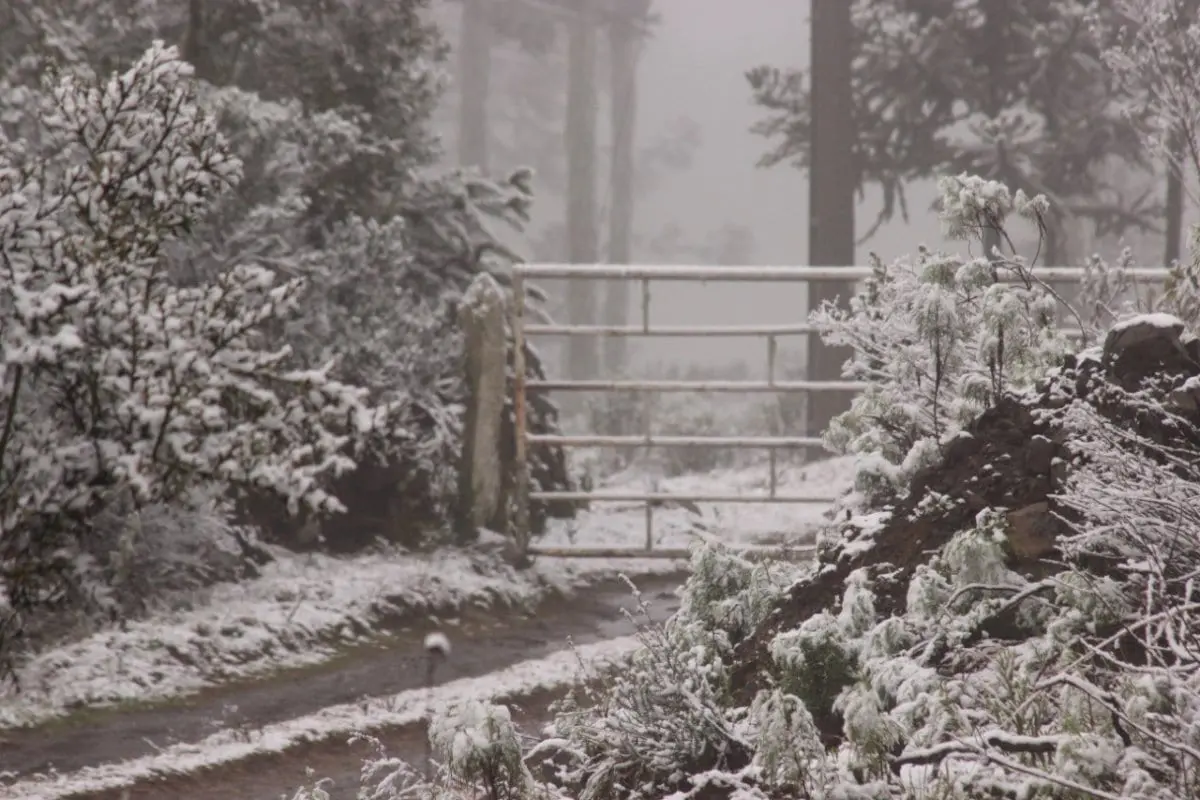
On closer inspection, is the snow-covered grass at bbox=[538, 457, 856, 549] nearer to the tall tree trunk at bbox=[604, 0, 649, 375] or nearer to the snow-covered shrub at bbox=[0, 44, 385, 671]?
the snow-covered shrub at bbox=[0, 44, 385, 671]

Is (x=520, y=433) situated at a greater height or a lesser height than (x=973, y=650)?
greater

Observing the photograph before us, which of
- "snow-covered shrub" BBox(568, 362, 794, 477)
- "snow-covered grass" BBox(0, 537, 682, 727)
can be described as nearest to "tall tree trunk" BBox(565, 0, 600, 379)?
"snow-covered shrub" BBox(568, 362, 794, 477)

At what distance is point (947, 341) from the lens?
5195 mm

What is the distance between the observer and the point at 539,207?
51500mm

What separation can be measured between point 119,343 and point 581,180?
22576 millimetres

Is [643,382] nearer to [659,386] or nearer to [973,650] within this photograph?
[659,386]

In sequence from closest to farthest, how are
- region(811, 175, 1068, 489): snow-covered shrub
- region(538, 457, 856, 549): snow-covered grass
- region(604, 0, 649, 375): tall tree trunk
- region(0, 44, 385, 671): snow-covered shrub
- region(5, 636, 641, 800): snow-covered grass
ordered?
region(811, 175, 1068, 489): snow-covered shrub → region(5, 636, 641, 800): snow-covered grass → region(0, 44, 385, 671): snow-covered shrub → region(538, 457, 856, 549): snow-covered grass → region(604, 0, 649, 375): tall tree trunk

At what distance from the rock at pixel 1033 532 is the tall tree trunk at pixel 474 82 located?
84.3 feet

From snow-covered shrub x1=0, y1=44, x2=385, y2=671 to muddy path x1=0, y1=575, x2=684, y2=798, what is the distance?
2.09 ft

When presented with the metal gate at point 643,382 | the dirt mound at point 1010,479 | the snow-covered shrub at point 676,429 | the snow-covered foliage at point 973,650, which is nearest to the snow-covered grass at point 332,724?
the snow-covered foliage at point 973,650

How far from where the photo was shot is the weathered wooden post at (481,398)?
9039 mm

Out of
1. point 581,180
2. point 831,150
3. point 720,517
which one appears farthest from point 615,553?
point 581,180

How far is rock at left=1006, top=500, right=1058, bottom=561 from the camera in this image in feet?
14.1

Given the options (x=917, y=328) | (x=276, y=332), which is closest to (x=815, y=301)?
(x=276, y=332)
